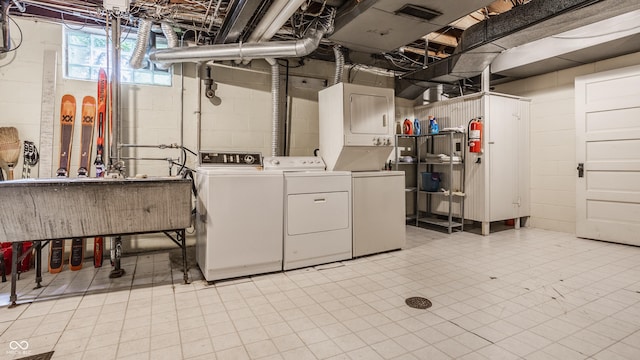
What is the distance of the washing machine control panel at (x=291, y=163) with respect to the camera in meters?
3.45

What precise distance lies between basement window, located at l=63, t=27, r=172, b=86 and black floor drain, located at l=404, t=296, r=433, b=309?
3.65 metres

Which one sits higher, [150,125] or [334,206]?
[150,125]

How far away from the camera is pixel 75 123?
3459mm

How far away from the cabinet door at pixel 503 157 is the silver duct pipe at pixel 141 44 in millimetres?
4641

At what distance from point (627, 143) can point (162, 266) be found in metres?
5.86

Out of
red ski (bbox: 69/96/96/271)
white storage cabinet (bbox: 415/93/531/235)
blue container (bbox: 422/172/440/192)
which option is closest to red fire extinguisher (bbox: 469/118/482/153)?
white storage cabinet (bbox: 415/93/531/235)

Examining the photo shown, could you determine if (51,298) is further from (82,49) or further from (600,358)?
(600,358)

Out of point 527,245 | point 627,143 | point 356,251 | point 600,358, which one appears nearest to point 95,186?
point 356,251

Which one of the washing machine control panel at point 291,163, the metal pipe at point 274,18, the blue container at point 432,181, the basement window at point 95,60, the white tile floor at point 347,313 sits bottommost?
the white tile floor at point 347,313

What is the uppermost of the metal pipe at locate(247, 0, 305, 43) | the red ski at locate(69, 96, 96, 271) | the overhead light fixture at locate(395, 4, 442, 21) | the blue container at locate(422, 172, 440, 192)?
the overhead light fixture at locate(395, 4, 442, 21)

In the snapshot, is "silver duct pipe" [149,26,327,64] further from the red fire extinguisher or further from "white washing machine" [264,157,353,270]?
the red fire extinguisher

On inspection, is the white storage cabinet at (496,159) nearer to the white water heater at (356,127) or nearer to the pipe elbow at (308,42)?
the white water heater at (356,127)

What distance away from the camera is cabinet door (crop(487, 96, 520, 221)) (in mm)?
4707

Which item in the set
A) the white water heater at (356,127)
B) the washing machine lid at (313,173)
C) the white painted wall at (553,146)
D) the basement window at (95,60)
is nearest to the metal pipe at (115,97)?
the basement window at (95,60)
